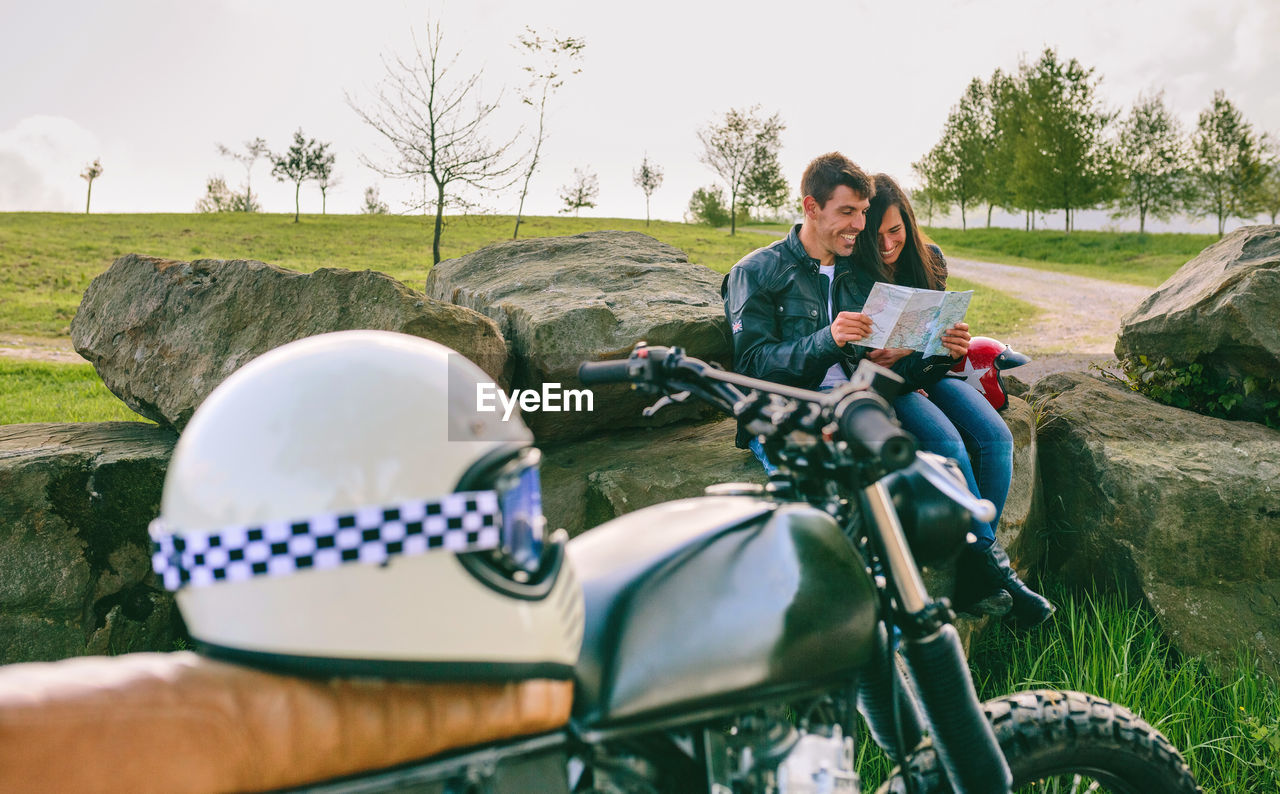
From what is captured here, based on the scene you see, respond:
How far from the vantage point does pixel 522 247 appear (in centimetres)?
526

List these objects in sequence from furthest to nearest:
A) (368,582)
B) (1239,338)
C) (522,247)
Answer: (522,247)
(1239,338)
(368,582)

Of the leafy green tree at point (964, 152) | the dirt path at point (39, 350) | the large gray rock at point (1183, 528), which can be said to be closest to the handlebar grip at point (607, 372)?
the large gray rock at point (1183, 528)

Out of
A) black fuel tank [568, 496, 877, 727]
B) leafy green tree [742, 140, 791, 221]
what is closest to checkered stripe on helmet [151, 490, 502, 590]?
black fuel tank [568, 496, 877, 727]

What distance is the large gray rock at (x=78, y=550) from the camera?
333 centimetres

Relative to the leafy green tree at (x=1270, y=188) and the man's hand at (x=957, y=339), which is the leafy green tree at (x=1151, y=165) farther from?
the man's hand at (x=957, y=339)

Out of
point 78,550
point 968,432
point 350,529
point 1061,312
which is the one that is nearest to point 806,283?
point 968,432

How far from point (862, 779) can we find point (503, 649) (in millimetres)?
1986

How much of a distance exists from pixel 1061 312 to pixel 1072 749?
633 inches

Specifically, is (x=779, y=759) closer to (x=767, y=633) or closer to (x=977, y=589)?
(x=767, y=633)

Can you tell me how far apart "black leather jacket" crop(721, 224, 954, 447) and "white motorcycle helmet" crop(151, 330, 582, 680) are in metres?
2.33

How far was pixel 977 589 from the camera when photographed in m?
2.96

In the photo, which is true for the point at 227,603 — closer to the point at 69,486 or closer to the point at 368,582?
the point at 368,582

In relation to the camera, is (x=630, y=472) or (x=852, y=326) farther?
(x=630, y=472)

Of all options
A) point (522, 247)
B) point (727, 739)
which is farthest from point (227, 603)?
point (522, 247)
